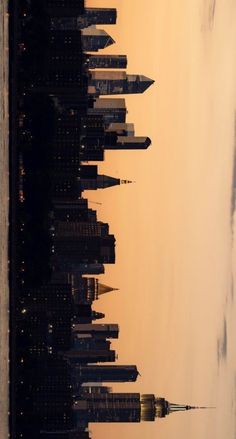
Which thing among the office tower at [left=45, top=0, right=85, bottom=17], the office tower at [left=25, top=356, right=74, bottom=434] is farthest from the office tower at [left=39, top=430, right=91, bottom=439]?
the office tower at [left=45, top=0, right=85, bottom=17]

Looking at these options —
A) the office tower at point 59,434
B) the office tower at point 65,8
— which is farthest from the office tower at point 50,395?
the office tower at point 65,8

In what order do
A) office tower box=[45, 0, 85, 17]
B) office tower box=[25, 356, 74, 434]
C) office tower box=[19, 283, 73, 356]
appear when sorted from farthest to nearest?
office tower box=[45, 0, 85, 17], office tower box=[19, 283, 73, 356], office tower box=[25, 356, 74, 434]

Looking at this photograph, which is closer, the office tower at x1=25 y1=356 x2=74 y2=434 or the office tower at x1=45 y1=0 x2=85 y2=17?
the office tower at x1=25 y1=356 x2=74 y2=434

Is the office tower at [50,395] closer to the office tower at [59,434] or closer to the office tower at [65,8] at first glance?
the office tower at [59,434]

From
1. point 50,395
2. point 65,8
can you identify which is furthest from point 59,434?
point 65,8

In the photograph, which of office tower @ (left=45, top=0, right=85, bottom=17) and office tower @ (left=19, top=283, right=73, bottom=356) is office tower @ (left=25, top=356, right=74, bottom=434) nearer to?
office tower @ (left=19, top=283, right=73, bottom=356)

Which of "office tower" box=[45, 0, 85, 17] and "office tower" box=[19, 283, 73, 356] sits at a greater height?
"office tower" box=[45, 0, 85, 17]

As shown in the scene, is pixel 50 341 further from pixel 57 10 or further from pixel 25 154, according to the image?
pixel 57 10

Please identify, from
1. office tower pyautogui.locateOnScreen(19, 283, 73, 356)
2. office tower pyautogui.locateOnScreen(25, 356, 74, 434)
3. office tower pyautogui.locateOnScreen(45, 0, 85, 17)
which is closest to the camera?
office tower pyautogui.locateOnScreen(25, 356, 74, 434)

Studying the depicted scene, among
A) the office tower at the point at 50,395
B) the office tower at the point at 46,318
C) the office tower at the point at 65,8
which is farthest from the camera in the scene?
the office tower at the point at 65,8

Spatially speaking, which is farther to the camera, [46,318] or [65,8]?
[65,8]

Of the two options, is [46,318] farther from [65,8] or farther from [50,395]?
[65,8]

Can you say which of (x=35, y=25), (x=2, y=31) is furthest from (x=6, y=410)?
(x=35, y=25)
